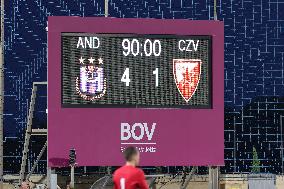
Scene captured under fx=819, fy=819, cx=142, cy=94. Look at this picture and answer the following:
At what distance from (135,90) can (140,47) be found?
0.74 meters

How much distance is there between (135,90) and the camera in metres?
13.9

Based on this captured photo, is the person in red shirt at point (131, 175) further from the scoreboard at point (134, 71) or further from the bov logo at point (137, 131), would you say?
the bov logo at point (137, 131)

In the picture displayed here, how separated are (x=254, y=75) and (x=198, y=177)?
2.40 metres

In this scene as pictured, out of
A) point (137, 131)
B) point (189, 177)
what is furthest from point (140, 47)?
point (189, 177)

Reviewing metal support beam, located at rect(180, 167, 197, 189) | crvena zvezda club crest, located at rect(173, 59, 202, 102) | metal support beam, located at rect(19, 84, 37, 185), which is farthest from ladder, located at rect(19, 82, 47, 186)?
metal support beam, located at rect(180, 167, 197, 189)

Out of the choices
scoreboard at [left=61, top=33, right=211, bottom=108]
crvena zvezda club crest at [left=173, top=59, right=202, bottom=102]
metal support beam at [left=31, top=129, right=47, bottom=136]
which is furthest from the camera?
metal support beam at [left=31, top=129, right=47, bottom=136]

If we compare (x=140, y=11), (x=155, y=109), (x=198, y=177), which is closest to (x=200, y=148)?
(x=155, y=109)

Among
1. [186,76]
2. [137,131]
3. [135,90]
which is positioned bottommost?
[137,131]

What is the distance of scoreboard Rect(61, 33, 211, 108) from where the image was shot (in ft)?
45.0

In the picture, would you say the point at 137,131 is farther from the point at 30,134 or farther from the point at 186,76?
the point at 30,134

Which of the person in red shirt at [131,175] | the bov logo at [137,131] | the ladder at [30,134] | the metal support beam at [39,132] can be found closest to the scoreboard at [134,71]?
the bov logo at [137,131]

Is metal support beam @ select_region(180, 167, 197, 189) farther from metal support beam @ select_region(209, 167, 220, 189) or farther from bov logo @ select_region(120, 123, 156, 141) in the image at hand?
bov logo @ select_region(120, 123, 156, 141)

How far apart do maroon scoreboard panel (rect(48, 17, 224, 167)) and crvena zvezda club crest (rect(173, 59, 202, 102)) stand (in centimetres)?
2

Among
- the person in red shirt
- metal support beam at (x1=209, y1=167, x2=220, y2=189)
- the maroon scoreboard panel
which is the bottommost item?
metal support beam at (x1=209, y1=167, x2=220, y2=189)
